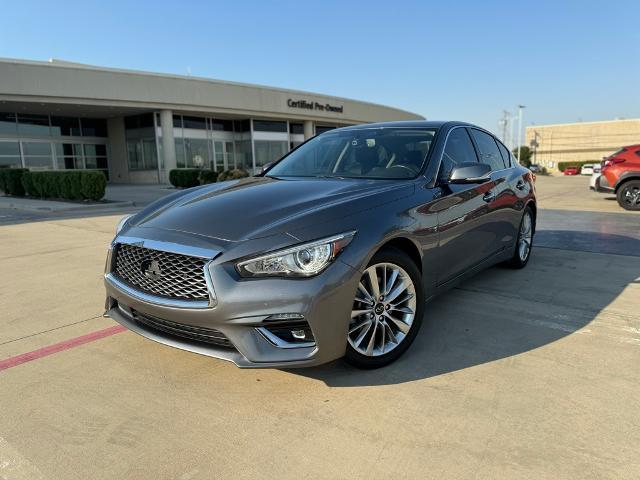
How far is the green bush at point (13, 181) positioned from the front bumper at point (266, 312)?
2057 centimetres

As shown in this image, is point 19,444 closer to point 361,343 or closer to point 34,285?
point 361,343

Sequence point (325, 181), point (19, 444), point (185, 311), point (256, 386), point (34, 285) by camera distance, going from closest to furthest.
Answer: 1. point (19, 444)
2. point (185, 311)
3. point (256, 386)
4. point (325, 181)
5. point (34, 285)

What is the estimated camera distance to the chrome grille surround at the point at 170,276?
274 centimetres

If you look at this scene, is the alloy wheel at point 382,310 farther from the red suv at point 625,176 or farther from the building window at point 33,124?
the building window at point 33,124

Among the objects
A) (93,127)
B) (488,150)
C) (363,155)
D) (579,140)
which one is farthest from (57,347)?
(579,140)

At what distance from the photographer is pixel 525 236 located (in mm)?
5902

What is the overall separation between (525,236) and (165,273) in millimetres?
4542

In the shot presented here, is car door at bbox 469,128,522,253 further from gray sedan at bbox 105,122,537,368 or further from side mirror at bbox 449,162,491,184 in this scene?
side mirror at bbox 449,162,491,184

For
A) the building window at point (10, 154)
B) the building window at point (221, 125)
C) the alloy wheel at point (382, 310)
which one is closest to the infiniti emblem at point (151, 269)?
the alloy wheel at point (382, 310)

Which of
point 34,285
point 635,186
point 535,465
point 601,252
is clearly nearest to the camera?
point 535,465

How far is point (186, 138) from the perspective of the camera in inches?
1361

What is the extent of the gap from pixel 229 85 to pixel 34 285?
30551mm

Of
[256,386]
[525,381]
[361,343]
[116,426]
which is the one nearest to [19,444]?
[116,426]

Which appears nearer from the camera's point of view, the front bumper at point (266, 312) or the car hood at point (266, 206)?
the front bumper at point (266, 312)
